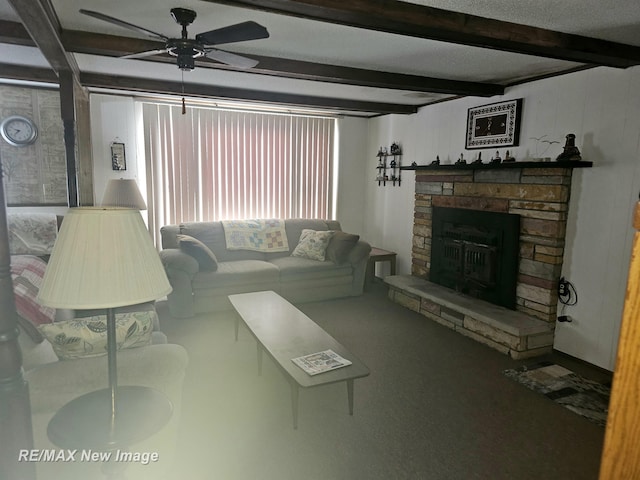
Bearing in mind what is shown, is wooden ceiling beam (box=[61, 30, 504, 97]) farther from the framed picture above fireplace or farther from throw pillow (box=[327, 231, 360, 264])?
throw pillow (box=[327, 231, 360, 264])

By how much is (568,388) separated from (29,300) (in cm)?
368

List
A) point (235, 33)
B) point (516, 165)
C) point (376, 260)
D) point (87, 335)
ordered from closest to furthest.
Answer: point (87, 335) → point (235, 33) → point (516, 165) → point (376, 260)

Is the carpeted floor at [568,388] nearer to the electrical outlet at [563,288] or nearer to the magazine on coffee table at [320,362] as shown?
the electrical outlet at [563,288]

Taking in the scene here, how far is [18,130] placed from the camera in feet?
14.2

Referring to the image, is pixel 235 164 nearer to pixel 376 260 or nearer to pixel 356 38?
pixel 376 260

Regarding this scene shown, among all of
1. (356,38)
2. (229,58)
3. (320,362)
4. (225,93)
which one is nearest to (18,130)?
(225,93)

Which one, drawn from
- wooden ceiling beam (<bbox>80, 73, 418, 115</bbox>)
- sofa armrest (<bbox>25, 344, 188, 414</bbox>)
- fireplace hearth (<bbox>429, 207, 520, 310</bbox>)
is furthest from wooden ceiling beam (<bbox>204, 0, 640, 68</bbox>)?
wooden ceiling beam (<bbox>80, 73, 418, 115</bbox>)

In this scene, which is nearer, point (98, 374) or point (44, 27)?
point (98, 374)

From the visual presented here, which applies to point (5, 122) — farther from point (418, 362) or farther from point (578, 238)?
point (578, 238)

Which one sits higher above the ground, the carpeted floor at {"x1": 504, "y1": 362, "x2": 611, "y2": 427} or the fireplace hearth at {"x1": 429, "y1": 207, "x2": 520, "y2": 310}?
the fireplace hearth at {"x1": 429, "y1": 207, "x2": 520, "y2": 310}

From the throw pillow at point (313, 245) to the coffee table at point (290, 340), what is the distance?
141 cm

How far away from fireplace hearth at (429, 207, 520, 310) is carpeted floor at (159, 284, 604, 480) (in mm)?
703

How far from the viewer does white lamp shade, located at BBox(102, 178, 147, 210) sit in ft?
14.2

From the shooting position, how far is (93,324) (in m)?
1.89
